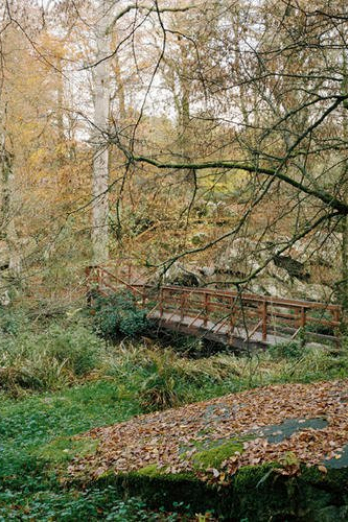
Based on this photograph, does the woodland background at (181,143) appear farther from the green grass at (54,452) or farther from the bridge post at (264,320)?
the green grass at (54,452)

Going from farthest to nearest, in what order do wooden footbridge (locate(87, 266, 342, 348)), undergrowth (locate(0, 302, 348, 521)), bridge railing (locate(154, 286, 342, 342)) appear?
bridge railing (locate(154, 286, 342, 342))
wooden footbridge (locate(87, 266, 342, 348))
undergrowth (locate(0, 302, 348, 521))

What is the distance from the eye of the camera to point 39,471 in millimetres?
5926

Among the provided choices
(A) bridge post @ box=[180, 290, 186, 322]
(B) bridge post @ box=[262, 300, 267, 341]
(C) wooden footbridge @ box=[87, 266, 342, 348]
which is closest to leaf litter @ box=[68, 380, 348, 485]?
(C) wooden footbridge @ box=[87, 266, 342, 348]

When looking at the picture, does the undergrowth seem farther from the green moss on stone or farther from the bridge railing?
the bridge railing

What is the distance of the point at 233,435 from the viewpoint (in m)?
5.05

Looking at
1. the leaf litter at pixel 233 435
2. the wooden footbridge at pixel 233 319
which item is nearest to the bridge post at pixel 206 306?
the wooden footbridge at pixel 233 319

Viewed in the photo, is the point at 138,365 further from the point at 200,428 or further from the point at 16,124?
the point at 16,124

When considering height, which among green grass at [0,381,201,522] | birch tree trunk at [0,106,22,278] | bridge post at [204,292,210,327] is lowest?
green grass at [0,381,201,522]

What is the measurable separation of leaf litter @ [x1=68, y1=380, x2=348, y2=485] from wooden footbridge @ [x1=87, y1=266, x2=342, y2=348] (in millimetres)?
3401

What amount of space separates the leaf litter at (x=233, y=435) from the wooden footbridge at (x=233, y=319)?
3401mm

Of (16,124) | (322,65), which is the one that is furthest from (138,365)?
(16,124)

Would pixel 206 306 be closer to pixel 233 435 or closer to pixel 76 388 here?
pixel 76 388

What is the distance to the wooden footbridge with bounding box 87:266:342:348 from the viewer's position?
11217 millimetres

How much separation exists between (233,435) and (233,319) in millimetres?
5840
